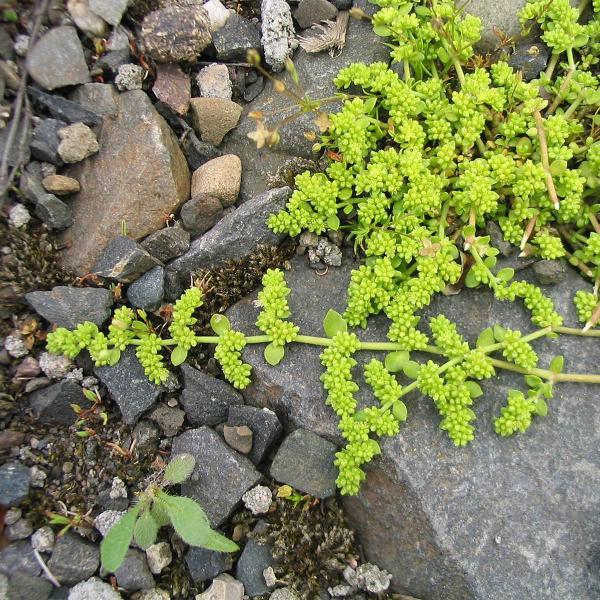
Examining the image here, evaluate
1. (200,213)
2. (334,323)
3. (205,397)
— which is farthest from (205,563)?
(200,213)

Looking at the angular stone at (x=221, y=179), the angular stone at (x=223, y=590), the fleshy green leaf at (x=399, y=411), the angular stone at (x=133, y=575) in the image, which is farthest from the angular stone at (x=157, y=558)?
the angular stone at (x=221, y=179)

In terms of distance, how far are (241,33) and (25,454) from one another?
138 inches

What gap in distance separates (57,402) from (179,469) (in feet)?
3.22

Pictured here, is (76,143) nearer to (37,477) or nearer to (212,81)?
(212,81)

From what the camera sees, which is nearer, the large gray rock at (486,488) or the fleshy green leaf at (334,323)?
the large gray rock at (486,488)

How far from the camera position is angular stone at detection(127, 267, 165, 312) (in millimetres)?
4133

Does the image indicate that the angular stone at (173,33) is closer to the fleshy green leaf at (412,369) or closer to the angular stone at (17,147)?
the angular stone at (17,147)

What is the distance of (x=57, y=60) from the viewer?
4.40 meters

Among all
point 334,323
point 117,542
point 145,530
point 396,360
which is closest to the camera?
point 117,542

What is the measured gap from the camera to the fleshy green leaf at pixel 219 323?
3.97 meters

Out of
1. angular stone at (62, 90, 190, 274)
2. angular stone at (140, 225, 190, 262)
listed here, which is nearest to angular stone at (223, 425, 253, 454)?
angular stone at (140, 225, 190, 262)

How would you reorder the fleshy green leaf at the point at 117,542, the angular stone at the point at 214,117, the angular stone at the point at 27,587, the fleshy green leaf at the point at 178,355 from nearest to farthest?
1. the fleshy green leaf at the point at 117,542
2. the angular stone at the point at 27,587
3. the fleshy green leaf at the point at 178,355
4. the angular stone at the point at 214,117

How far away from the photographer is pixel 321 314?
4.07 meters

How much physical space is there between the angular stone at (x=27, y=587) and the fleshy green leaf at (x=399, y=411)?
2364mm
